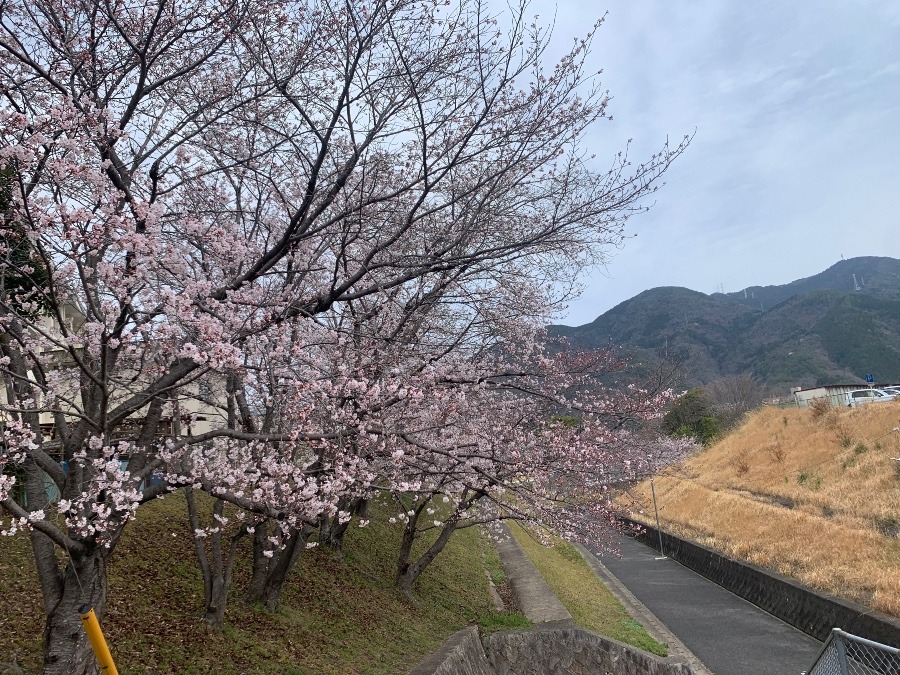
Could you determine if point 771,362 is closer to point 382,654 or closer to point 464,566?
point 464,566

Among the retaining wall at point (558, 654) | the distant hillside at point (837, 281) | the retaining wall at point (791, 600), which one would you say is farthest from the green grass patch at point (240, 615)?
the distant hillside at point (837, 281)

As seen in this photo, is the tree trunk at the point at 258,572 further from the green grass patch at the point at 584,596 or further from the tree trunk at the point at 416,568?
the green grass patch at the point at 584,596

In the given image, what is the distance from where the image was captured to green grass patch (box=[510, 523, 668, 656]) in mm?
12664

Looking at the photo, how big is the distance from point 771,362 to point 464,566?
76.9 metres

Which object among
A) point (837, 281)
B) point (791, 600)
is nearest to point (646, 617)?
point (791, 600)

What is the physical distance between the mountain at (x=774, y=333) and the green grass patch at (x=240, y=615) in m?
44.3

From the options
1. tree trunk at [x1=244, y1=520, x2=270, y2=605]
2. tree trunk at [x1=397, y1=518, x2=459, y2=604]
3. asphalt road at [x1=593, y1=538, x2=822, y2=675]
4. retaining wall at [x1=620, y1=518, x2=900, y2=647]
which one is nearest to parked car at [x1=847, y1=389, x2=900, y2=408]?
retaining wall at [x1=620, y1=518, x2=900, y2=647]

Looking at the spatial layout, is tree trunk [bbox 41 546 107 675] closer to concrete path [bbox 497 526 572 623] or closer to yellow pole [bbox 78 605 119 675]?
yellow pole [bbox 78 605 119 675]

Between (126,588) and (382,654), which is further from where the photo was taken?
(382,654)

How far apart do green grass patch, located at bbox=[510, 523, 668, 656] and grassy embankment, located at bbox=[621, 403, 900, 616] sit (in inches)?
100

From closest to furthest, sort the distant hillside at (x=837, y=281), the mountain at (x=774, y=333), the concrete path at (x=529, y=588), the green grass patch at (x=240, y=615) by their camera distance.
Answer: the green grass patch at (x=240, y=615) → the concrete path at (x=529, y=588) → the mountain at (x=774, y=333) → the distant hillside at (x=837, y=281)

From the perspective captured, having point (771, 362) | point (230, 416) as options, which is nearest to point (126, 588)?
point (230, 416)

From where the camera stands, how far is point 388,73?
6.09 m

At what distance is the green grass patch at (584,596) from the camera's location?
12.7 m
